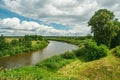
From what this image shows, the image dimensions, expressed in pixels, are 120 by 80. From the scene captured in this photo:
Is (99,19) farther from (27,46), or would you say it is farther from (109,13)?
(27,46)

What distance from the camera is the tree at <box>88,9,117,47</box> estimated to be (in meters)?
47.7

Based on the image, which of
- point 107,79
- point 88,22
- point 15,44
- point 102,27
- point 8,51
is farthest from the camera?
point 15,44

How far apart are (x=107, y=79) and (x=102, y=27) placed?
65.8 ft

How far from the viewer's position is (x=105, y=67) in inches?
1389

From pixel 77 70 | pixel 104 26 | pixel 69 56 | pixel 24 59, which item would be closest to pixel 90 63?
pixel 77 70

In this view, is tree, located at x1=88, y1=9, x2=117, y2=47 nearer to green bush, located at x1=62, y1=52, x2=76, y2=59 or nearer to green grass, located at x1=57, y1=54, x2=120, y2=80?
green bush, located at x1=62, y1=52, x2=76, y2=59

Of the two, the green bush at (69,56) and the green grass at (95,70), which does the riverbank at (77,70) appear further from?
the green bush at (69,56)

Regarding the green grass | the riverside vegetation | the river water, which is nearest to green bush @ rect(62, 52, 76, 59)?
the riverside vegetation

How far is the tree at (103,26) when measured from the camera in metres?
47.7

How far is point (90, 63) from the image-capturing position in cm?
3841

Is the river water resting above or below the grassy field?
below

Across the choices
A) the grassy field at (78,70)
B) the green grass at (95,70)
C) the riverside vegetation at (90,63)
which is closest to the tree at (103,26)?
the riverside vegetation at (90,63)

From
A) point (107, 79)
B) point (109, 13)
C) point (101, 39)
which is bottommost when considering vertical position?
point (107, 79)

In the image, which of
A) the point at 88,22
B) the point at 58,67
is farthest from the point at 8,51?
the point at 58,67
